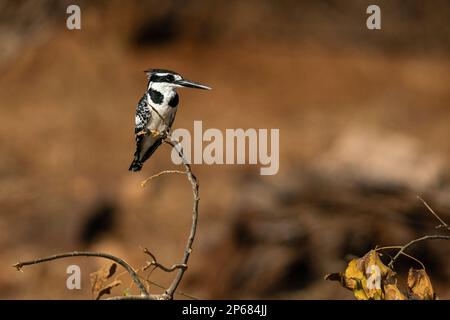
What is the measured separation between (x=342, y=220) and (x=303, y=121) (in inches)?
36.3

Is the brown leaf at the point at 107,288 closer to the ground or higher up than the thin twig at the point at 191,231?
closer to the ground

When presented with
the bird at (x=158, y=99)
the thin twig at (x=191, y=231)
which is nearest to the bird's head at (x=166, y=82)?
the bird at (x=158, y=99)

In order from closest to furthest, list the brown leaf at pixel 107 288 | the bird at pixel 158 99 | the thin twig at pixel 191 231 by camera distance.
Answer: the thin twig at pixel 191 231
the brown leaf at pixel 107 288
the bird at pixel 158 99

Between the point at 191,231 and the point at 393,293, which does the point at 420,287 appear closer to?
the point at 393,293

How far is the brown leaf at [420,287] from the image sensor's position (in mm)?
2350

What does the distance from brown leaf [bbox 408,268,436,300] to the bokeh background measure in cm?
469

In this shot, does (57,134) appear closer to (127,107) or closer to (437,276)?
(127,107)

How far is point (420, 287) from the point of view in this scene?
236cm

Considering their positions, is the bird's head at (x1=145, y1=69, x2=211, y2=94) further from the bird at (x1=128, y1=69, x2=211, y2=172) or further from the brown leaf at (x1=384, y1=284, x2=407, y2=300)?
the brown leaf at (x1=384, y1=284, x2=407, y2=300)

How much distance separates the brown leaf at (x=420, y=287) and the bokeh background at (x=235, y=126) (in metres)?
4.69

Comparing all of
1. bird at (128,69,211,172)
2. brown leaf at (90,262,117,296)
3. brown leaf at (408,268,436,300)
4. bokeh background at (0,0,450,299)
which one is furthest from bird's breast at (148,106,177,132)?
bokeh background at (0,0,450,299)

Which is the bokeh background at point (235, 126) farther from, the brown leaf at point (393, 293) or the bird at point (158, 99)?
the brown leaf at point (393, 293)

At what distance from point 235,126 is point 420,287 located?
548 cm

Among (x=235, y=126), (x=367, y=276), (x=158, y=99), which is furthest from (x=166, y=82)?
(x=235, y=126)
